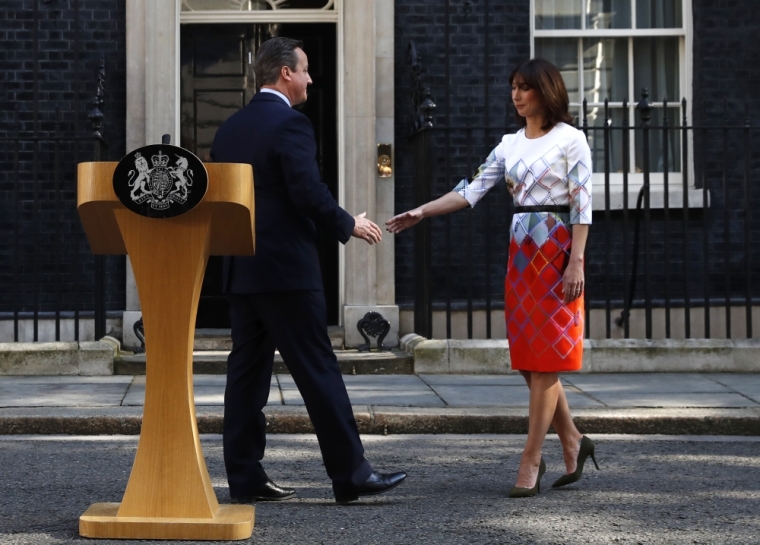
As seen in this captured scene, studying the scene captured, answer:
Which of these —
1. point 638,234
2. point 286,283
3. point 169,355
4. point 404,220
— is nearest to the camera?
point 169,355

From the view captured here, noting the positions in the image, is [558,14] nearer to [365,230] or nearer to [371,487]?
[365,230]

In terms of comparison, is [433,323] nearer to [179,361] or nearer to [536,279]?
[536,279]

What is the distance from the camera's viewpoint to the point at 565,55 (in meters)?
10.6

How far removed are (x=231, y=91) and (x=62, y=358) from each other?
274 cm

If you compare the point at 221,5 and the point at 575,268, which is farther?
the point at 221,5

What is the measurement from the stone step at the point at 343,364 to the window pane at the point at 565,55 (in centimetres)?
296

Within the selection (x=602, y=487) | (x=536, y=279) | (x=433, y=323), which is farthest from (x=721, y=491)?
(x=433, y=323)

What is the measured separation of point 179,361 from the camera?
425 centimetres

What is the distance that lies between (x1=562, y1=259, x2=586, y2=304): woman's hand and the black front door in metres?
5.43

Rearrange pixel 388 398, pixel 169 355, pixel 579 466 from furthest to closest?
pixel 388 398 < pixel 579 466 < pixel 169 355

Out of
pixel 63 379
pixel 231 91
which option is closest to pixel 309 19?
pixel 231 91

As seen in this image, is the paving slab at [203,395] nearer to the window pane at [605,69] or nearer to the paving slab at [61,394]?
the paving slab at [61,394]

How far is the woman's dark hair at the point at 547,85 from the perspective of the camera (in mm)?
5020

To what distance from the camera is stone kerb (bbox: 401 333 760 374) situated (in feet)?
29.8
